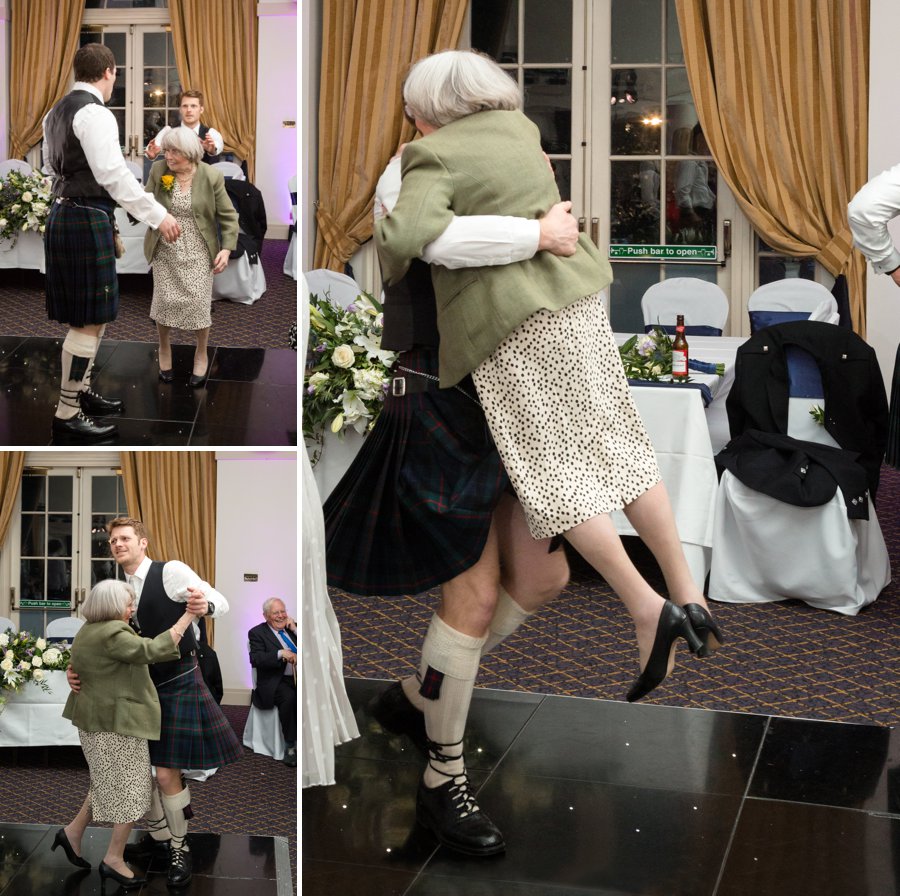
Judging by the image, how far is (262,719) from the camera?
184 cm

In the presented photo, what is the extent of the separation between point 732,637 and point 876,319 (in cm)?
411

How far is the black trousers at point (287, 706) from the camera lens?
5.86ft

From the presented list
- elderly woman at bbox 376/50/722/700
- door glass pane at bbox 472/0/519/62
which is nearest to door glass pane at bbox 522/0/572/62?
door glass pane at bbox 472/0/519/62

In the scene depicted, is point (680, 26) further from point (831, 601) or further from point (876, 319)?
point (831, 601)

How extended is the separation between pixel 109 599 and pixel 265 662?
23 cm

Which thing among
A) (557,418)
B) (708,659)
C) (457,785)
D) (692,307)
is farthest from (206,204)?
(692,307)

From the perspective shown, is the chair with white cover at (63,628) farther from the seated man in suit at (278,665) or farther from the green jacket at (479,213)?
the green jacket at (479,213)

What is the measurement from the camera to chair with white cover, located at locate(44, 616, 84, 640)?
5.57 ft

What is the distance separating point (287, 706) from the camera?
1.82 meters

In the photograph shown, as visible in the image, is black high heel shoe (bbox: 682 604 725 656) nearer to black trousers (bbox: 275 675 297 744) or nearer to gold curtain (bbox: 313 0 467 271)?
black trousers (bbox: 275 675 297 744)

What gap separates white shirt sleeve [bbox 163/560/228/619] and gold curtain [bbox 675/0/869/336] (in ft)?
21.8

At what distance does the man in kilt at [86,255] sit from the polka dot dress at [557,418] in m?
0.86

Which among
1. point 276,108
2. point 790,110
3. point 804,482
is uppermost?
point 790,110

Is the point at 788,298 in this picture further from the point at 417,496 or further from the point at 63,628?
the point at 63,628
